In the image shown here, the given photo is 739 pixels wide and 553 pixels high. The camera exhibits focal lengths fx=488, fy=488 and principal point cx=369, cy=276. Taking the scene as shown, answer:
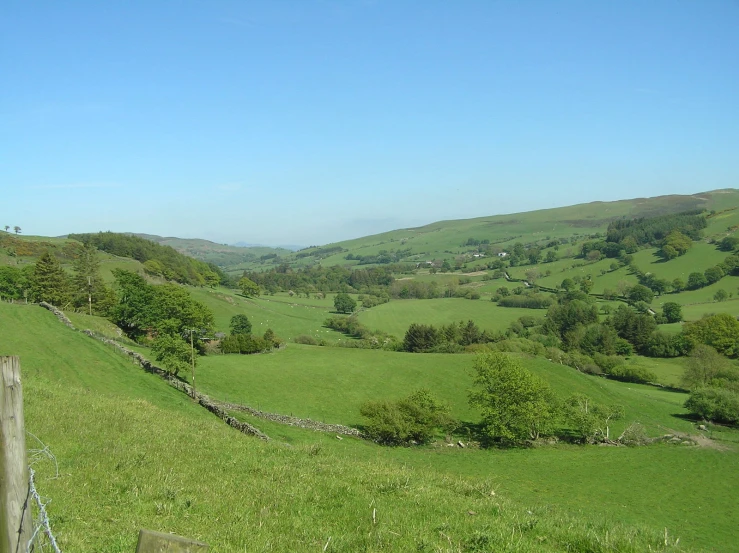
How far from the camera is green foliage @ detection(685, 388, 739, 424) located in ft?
193

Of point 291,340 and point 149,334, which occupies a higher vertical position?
point 149,334

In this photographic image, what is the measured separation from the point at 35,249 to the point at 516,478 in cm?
13050

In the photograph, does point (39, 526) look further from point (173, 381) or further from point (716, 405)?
point (716, 405)

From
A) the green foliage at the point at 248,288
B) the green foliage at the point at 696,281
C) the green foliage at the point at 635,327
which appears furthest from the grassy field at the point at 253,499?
the green foliage at the point at 696,281

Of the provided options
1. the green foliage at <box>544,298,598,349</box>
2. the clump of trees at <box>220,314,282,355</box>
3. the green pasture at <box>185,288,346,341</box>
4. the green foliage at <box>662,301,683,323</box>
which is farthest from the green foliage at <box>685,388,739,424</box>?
the green pasture at <box>185,288,346,341</box>

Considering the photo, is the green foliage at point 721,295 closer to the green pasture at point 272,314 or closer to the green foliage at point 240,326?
the green pasture at point 272,314

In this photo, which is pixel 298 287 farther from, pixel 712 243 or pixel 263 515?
pixel 263 515

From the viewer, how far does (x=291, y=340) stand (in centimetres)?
9606

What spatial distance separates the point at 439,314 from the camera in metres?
136

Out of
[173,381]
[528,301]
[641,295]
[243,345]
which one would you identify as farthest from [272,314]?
[641,295]

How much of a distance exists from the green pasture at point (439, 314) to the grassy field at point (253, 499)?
310 feet

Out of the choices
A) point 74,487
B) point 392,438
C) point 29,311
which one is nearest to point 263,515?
point 74,487

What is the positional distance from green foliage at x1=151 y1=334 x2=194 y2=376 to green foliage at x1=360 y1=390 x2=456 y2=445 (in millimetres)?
17189

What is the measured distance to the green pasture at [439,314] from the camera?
121 metres
